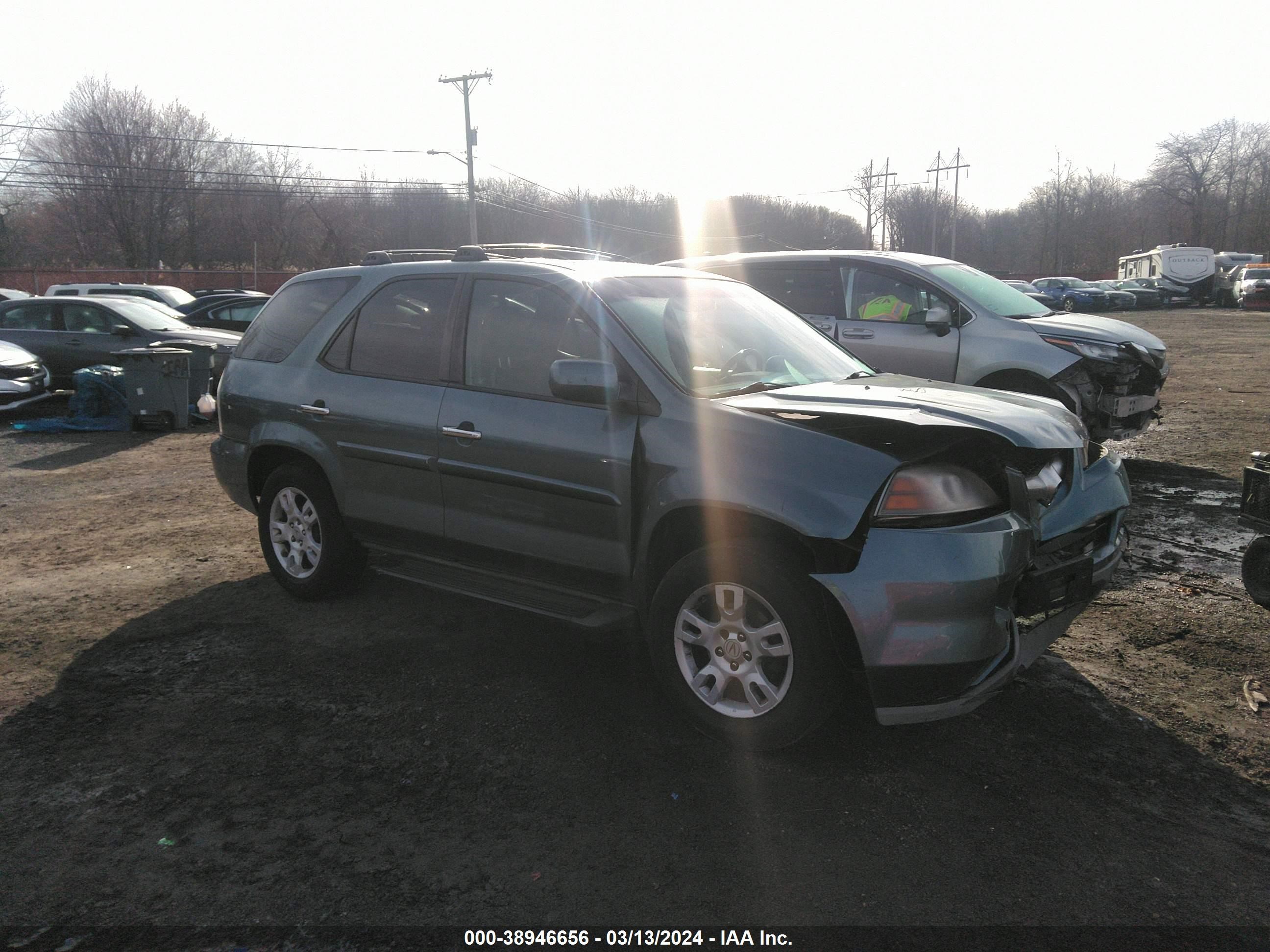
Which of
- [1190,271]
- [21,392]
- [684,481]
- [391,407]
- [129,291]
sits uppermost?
[1190,271]

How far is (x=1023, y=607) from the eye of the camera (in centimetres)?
333

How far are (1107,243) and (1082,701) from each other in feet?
306

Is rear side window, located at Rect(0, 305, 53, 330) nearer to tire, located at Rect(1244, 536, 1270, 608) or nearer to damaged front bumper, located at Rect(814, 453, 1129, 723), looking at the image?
damaged front bumper, located at Rect(814, 453, 1129, 723)

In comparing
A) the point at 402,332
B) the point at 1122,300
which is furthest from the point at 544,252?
the point at 1122,300

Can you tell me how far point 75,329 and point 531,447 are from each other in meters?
13.4

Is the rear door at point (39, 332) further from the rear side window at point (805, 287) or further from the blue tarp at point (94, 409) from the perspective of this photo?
the rear side window at point (805, 287)

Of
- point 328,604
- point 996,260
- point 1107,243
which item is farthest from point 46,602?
point 996,260

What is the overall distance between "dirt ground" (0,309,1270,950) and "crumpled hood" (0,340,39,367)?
9.56 metres

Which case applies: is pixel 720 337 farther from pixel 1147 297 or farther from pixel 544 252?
pixel 1147 297

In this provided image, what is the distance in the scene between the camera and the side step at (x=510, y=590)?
3852mm

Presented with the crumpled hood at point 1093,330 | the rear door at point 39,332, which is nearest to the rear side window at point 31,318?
the rear door at point 39,332

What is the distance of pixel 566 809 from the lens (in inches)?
123

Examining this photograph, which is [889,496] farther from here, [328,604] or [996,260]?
[996,260]

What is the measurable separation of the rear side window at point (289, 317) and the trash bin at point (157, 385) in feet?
24.7
